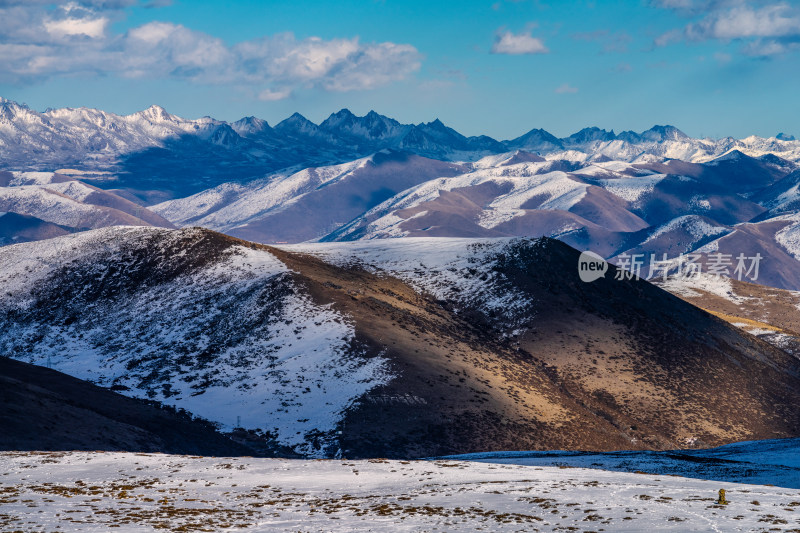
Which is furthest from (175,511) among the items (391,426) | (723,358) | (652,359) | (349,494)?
(723,358)

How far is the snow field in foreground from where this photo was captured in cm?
3416

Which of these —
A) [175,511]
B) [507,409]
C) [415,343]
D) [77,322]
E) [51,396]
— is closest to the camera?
[175,511]

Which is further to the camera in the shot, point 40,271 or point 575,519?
point 40,271

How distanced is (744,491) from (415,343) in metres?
56.7

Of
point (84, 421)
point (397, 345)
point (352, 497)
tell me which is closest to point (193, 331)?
point (397, 345)

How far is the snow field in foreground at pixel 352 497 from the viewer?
1345 inches

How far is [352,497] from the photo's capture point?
→ 41.9 metres

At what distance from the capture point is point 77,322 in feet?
340

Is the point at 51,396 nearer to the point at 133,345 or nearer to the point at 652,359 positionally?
the point at 133,345

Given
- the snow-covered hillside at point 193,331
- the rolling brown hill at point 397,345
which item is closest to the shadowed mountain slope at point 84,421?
the snow-covered hillside at point 193,331

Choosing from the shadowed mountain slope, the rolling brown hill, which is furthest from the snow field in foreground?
the rolling brown hill

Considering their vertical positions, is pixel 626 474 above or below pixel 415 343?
below

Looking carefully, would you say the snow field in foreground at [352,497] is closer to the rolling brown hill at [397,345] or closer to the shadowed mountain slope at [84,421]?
the shadowed mountain slope at [84,421]

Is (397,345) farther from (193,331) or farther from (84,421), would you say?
(84,421)
